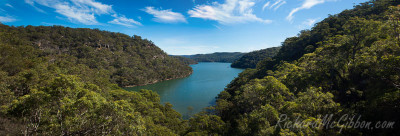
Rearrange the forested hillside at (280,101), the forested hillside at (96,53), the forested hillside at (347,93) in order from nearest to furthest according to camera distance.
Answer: the forested hillside at (347,93) < the forested hillside at (280,101) < the forested hillside at (96,53)

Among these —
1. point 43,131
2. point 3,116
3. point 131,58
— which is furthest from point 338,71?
point 131,58

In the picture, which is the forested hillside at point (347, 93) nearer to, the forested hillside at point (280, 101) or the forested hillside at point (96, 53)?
the forested hillside at point (280, 101)

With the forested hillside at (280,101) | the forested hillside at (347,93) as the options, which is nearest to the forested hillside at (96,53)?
the forested hillside at (280,101)

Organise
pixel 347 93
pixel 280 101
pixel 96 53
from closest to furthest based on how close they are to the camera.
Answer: pixel 347 93 < pixel 280 101 < pixel 96 53

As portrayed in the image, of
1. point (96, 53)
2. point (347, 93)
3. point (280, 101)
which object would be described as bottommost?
point (280, 101)

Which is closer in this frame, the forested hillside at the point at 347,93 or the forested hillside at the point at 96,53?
the forested hillside at the point at 347,93

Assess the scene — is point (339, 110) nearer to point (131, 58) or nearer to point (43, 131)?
point (43, 131)

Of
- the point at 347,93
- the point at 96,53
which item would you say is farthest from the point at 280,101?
the point at 96,53

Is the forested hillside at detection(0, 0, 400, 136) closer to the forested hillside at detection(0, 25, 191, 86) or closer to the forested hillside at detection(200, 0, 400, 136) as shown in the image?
the forested hillside at detection(200, 0, 400, 136)

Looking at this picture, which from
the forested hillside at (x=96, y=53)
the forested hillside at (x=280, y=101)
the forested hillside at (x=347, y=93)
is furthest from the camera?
the forested hillside at (x=96, y=53)

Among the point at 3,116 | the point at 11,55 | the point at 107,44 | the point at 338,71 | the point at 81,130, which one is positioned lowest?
the point at 81,130

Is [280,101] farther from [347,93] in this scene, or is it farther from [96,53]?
[96,53]
